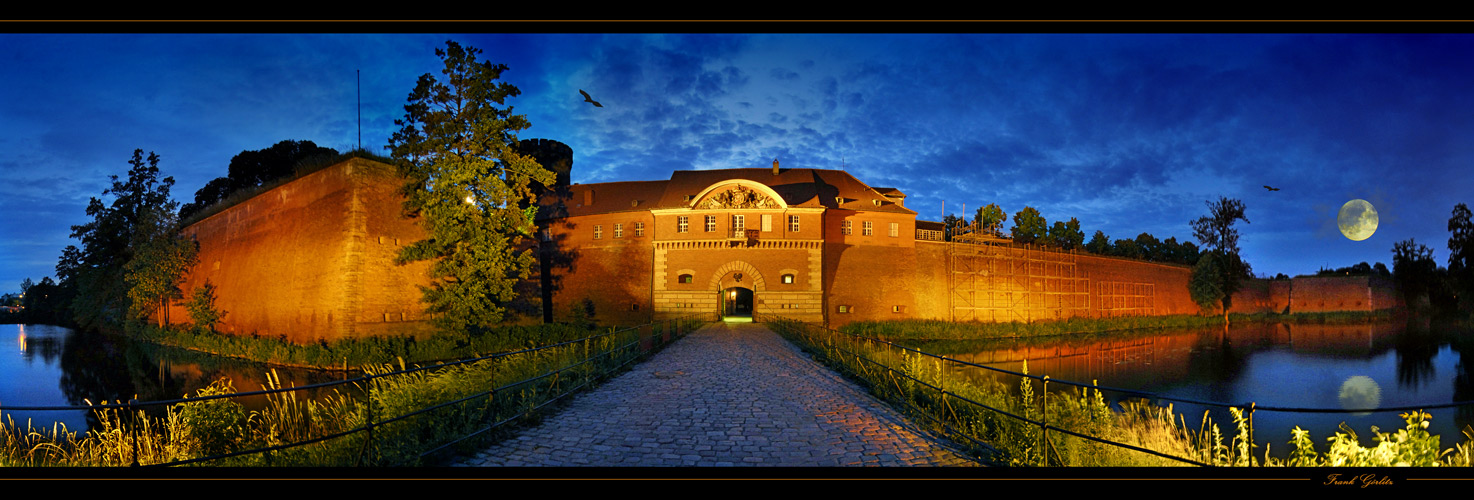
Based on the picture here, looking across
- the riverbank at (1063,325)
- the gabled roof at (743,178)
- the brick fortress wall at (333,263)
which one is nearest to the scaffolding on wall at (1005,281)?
the riverbank at (1063,325)

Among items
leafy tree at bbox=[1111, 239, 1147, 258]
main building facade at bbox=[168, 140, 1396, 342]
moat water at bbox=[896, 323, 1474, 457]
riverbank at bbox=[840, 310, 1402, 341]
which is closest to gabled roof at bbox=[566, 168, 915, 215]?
main building facade at bbox=[168, 140, 1396, 342]

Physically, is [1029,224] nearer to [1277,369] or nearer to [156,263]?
[1277,369]

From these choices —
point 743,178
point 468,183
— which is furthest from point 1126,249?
point 468,183

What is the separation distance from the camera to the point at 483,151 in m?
20.4

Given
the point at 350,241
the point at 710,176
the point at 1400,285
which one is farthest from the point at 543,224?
the point at 1400,285

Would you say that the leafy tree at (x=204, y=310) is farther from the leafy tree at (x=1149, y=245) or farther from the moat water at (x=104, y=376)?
the leafy tree at (x=1149, y=245)

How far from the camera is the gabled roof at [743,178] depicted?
32094mm

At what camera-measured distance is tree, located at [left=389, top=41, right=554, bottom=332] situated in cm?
1980

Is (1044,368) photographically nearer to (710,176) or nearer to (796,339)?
(796,339)

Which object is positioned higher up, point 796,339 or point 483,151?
point 483,151

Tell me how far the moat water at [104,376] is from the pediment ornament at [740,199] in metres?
17.2

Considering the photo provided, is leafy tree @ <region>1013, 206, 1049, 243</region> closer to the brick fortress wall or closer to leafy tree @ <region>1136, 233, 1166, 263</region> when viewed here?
leafy tree @ <region>1136, 233, 1166, 263</region>

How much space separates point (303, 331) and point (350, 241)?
4.44 meters

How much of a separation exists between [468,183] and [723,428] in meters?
16.8
